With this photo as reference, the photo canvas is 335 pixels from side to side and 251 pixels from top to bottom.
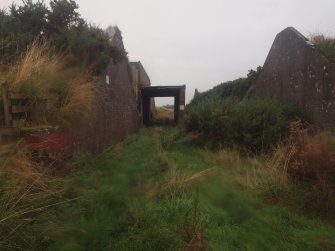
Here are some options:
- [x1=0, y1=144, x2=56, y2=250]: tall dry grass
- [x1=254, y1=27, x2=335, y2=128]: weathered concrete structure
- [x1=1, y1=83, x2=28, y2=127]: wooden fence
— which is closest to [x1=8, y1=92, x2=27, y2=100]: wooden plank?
[x1=1, y1=83, x2=28, y2=127]: wooden fence

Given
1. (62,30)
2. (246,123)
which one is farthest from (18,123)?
(246,123)

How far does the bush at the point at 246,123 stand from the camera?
10.4 metres

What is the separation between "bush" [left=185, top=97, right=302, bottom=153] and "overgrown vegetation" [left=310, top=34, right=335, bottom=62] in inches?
81.3

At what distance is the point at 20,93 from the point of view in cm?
563

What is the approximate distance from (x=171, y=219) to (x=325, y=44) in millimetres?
8787

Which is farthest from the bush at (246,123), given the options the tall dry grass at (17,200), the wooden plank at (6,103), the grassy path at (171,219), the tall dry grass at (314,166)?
the tall dry grass at (17,200)

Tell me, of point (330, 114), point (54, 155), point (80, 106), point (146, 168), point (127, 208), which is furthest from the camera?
point (330, 114)

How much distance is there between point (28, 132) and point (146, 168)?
11.8 feet

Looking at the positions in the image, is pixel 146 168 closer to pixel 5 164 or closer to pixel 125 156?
pixel 125 156

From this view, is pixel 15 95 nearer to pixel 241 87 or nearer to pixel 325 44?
pixel 325 44

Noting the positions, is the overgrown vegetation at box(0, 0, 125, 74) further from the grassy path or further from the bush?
the bush

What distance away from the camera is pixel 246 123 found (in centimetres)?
1094

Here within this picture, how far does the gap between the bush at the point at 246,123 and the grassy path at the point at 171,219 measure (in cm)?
380

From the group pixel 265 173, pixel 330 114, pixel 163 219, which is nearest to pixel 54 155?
pixel 163 219
